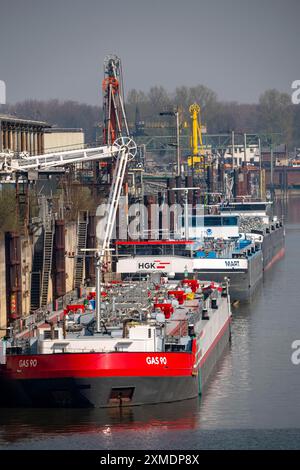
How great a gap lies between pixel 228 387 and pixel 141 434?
6940 mm

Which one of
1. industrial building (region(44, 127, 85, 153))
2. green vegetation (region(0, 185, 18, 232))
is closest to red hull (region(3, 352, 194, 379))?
green vegetation (region(0, 185, 18, 232))

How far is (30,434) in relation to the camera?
38.4m

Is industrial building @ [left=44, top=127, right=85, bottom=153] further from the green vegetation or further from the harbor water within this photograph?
the harbor water

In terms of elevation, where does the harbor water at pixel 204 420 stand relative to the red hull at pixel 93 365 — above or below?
below

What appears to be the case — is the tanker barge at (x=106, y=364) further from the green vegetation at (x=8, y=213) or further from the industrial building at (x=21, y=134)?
the industrial building at (x=21, y=134)

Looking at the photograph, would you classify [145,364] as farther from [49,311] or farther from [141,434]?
[49,311]

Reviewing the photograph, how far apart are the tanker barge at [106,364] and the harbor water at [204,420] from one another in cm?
40

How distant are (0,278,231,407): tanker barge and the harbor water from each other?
40cm

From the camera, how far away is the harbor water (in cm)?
3722

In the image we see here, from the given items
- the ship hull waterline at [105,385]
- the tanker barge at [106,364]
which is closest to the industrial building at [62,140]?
the tanker barge at [106,364]

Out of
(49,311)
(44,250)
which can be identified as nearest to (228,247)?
(44,250)

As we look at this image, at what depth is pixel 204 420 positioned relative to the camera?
39594 mm

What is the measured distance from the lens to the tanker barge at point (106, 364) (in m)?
39.3

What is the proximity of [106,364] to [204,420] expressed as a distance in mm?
3194
